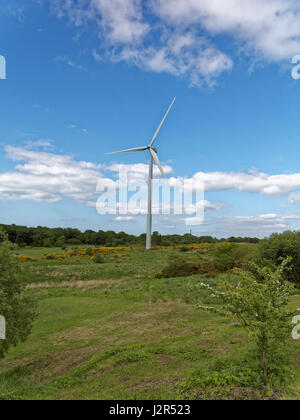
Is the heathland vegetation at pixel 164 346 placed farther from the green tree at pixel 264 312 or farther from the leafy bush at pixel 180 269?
the leafy bush at pixel 180 269

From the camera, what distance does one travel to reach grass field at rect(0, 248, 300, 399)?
9047mm

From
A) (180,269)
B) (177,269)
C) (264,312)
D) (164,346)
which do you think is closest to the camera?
(264,312)

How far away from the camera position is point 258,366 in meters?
9.49

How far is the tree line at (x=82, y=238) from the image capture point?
98.6 metres

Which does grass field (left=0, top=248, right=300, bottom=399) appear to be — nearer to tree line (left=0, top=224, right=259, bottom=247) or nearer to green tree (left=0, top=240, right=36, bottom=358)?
green tree (left=0, top=240, right=36, bottom=358)

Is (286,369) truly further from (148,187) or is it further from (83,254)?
(83,254)

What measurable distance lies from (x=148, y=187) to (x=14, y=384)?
196ft

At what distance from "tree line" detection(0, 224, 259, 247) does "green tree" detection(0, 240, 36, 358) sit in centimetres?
8698

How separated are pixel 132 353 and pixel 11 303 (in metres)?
6.11

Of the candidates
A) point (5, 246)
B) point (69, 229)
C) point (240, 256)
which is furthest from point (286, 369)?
point (69, 229)

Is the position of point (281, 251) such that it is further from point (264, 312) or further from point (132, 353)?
point (264, 312)

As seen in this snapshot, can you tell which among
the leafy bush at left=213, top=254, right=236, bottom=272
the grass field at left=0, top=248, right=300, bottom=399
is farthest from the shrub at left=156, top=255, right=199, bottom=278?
the grass field at left=0, top=248, right=300, bottom=399

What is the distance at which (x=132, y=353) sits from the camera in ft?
42.9

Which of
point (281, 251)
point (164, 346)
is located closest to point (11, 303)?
point (164, 346)
